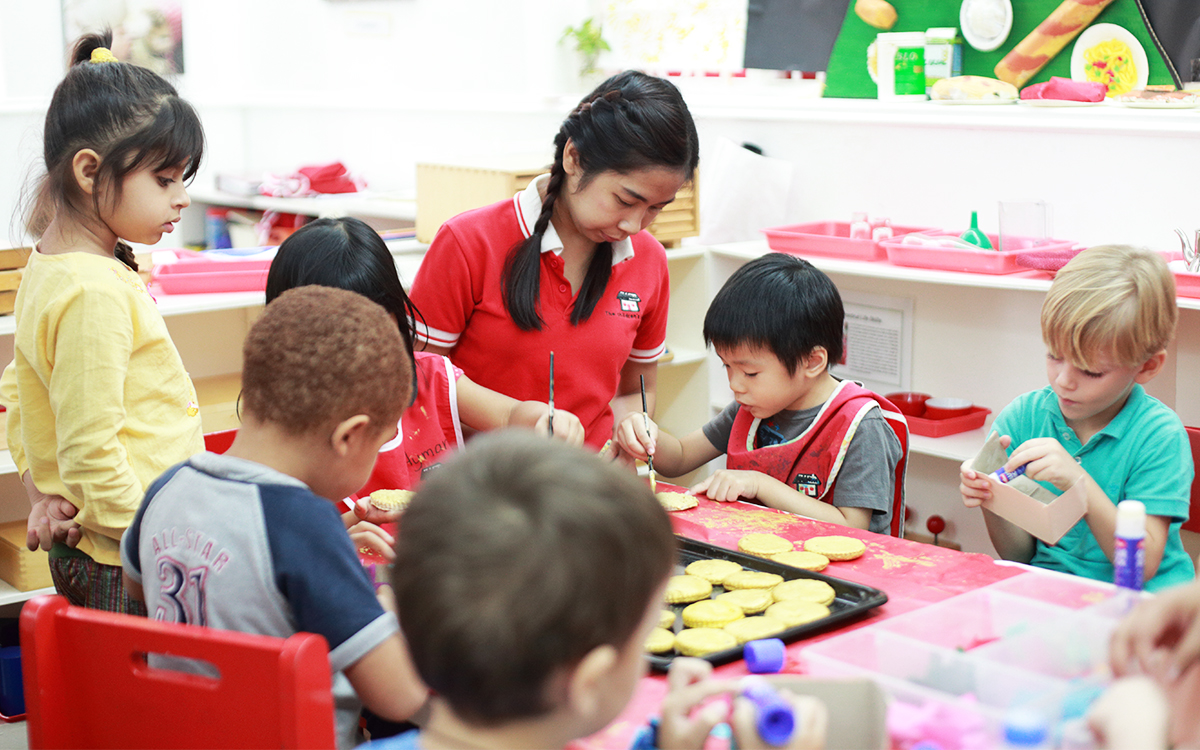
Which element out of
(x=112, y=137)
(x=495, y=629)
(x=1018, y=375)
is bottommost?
(x=1018, y=375)

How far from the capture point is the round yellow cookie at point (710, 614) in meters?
1.30

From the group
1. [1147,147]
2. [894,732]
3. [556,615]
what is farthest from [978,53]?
[556,615]

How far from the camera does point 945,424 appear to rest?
287cm

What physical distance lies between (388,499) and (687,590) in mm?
522

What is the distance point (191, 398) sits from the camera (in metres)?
1.78

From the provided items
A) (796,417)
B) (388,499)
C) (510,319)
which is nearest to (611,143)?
(510,319)

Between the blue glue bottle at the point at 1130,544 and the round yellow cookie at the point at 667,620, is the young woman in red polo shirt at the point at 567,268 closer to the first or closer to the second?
the round yellow cookie at the point at 667,620

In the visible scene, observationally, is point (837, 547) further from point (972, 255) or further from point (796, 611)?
point (972, 255)

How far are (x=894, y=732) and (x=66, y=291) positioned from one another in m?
1.26

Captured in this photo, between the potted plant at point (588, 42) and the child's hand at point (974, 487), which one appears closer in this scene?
the child's hand at point (974, 487)

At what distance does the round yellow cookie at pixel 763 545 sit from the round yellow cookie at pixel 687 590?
5.8 inches

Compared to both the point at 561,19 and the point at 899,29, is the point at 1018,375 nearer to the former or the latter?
the point at 899,29

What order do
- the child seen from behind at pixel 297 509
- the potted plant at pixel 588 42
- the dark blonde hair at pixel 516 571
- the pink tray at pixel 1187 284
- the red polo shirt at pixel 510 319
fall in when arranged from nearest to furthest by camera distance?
the dark blonde hair at pixel 516 571 → the child seen from behind at pixel 297 509 → the red polo shirt at pixel 510 319 → the pink tray at pixel 1187 284 → the potted plant at pixel 588 42

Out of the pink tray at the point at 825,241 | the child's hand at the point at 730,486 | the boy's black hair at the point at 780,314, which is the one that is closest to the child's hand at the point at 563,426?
the child's hand at the point at 730,486
